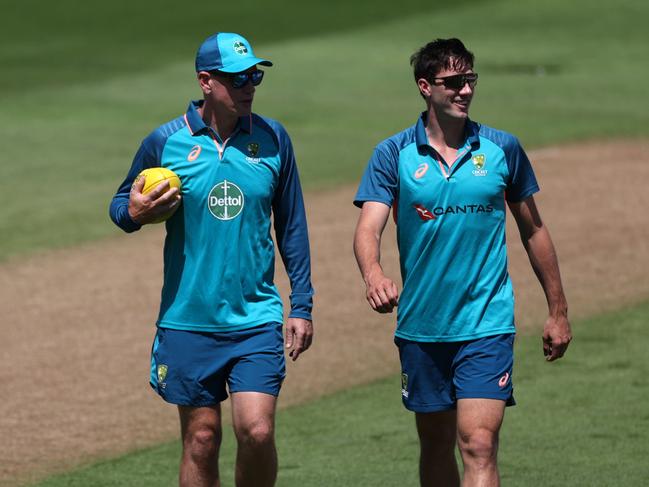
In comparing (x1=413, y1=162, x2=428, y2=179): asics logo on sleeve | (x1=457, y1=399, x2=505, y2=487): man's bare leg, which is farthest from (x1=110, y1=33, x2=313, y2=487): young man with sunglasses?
(x1=457, y1=399, x2=505, y2=487): man's bare leg

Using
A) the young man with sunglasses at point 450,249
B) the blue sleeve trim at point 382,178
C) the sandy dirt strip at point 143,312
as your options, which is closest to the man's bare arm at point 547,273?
the young man with sunglasses at point 450,249

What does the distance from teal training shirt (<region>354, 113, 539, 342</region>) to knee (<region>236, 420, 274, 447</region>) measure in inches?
34.6

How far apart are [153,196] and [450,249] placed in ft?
4.87

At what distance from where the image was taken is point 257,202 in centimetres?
760

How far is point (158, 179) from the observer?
24.4 ft

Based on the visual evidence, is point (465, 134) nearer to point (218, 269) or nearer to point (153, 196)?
point (218, 269)

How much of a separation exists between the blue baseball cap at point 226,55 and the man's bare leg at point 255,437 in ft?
5.33

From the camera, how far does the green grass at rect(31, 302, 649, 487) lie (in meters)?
9.21

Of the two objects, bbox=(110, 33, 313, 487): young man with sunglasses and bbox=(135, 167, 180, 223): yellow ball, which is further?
bbox=(110, 33, 313, 487): young man with sunglasses

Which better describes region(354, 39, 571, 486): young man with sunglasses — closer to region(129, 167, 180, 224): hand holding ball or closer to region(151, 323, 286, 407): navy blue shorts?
region(151, 323, 286, 407): navy blue shorts

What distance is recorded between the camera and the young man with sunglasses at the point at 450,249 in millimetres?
7520

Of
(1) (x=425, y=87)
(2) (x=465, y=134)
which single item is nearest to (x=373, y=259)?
(2) (x=465, y=134)

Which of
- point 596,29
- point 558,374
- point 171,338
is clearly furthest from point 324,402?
point 596,29

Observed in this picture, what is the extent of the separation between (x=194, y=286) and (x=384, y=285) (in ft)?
3.42
